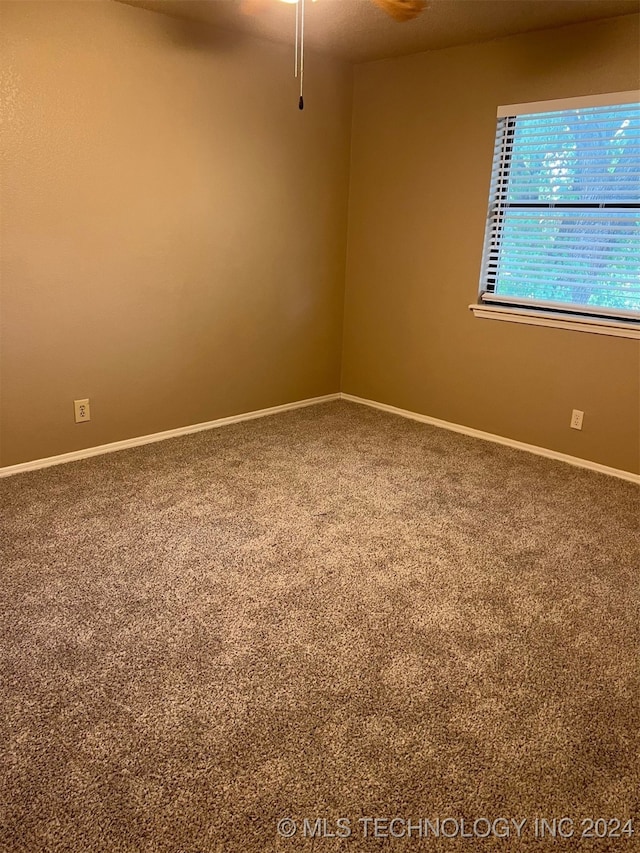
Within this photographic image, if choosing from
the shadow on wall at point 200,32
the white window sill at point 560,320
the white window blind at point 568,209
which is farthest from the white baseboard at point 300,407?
the shadow on wall at point 200,32

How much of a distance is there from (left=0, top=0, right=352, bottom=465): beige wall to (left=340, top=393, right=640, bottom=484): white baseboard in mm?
689

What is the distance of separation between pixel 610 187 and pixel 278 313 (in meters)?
2.18

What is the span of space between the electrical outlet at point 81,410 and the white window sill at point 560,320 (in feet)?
8.05

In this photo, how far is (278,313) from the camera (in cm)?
429

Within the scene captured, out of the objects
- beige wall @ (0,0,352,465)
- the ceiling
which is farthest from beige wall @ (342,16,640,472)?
beige wall @ (0,0,352,465)

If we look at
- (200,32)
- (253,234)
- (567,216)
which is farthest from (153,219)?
(567,216)

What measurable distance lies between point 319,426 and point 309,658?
2379 millimetres

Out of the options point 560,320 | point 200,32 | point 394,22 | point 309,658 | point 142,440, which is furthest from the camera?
point 142,440

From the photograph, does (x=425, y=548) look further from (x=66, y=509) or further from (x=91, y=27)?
(x=91, y=27)

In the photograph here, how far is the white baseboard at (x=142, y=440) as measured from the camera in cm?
329

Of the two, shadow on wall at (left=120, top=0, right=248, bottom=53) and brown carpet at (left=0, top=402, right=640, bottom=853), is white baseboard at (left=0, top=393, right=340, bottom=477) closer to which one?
brown carpet at (left=0, top=402, right=640, bottom=853)

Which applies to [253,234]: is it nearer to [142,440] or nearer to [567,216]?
[142,440]

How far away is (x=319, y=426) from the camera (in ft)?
13.7

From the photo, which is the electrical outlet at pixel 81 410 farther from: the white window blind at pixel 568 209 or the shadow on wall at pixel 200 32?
the white window blind at pixel 568 209
